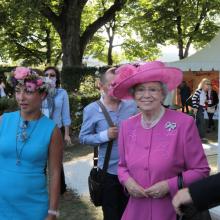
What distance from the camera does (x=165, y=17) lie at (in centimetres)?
3247

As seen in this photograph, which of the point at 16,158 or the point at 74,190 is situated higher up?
the point at 16,158

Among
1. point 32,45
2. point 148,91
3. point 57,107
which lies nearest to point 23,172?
point 148,91

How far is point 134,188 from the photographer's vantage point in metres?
3.20

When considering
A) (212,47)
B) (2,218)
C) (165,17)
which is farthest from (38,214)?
(165,17)

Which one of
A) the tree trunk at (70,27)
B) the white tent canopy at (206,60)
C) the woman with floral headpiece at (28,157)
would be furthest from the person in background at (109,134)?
the tree trunk at (70,27)

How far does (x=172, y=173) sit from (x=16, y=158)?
41.1 inches

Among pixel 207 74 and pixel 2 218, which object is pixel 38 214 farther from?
pixel 207 74

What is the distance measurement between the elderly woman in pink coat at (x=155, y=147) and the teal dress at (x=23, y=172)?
0.57m

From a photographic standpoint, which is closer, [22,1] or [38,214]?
[38,214]

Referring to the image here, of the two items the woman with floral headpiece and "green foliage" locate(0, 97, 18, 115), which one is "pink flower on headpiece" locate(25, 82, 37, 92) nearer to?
the woman with floral headpiece

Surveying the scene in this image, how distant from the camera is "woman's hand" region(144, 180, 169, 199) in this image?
308cm

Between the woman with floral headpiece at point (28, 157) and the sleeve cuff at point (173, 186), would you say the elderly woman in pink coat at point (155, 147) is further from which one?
the woman with floral headpiece at point (28, 157)

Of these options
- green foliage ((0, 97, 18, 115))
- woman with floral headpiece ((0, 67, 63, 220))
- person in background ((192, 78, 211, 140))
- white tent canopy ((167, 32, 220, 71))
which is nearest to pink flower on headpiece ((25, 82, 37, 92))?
woman with floral headpiece ((0, 67, 63, 220))

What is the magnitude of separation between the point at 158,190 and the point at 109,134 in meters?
1.15
